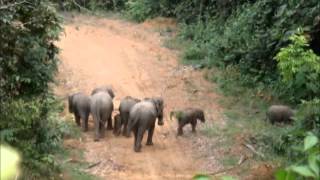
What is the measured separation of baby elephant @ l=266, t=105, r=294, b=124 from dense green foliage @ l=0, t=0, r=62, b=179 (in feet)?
14.4

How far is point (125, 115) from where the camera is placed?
1223cm

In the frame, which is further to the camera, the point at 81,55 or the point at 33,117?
the point at 81,55

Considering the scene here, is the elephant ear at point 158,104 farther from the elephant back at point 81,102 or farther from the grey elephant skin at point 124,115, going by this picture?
the elephant back at point 81,102

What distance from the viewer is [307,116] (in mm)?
10039

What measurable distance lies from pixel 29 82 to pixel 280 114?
5.27 m

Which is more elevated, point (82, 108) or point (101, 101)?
point (101, 101)

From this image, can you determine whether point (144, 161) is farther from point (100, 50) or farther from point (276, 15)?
point (100, 50)

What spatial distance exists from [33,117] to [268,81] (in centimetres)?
805

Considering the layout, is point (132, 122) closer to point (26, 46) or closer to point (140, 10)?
point (26, 46)

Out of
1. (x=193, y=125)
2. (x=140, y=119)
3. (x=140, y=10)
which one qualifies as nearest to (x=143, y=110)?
(x=140, y=119)

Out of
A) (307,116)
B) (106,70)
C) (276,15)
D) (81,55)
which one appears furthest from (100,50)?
(307,116)

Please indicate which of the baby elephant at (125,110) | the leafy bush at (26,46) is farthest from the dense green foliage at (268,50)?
the leafy bush at (26,46)

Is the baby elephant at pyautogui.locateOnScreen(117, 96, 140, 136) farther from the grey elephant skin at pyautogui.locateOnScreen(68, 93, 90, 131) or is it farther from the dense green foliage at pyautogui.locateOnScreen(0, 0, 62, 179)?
the dense green foliage at pyautogui.locateOnScreen(0, 0, 62, 179)

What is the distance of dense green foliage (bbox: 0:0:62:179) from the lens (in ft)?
28.9
